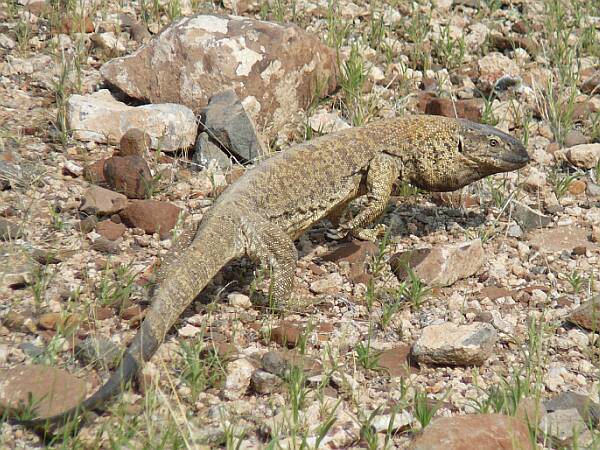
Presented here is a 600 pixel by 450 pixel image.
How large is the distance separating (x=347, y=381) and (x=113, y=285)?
5.09 ft

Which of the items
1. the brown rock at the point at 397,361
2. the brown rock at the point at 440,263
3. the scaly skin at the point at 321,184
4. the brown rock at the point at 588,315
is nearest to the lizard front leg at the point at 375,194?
the scaly skin at the point at 321,184

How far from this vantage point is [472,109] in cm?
796

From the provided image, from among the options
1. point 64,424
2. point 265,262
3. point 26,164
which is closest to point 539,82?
point 265,262

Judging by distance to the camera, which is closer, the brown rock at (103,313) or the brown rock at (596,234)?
the brown rock at (103,313)

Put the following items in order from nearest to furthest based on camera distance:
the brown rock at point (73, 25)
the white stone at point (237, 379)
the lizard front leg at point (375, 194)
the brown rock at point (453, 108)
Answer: the white stone at point (237, 379) → the lizard front leg at point (375, 194) → the brown rock at point (453, 108) → the brown rock at point (73, 25)

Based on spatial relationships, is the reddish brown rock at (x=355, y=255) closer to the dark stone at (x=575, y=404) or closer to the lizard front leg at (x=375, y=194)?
the lizard front leg at (x=375, y=194)

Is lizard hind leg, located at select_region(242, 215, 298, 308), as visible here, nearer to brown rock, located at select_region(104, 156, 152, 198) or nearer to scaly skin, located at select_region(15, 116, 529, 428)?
scaly skin, located at select_region(15, 116, 529, 428)

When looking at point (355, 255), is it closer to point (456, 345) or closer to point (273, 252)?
point (273, 252)

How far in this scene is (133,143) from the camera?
692 cm

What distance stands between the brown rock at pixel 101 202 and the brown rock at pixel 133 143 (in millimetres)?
647

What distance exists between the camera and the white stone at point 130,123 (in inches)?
281

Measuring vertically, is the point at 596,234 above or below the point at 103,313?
below

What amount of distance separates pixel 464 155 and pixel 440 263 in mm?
1072

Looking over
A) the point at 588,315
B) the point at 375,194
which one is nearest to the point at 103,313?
the point at 375,194
